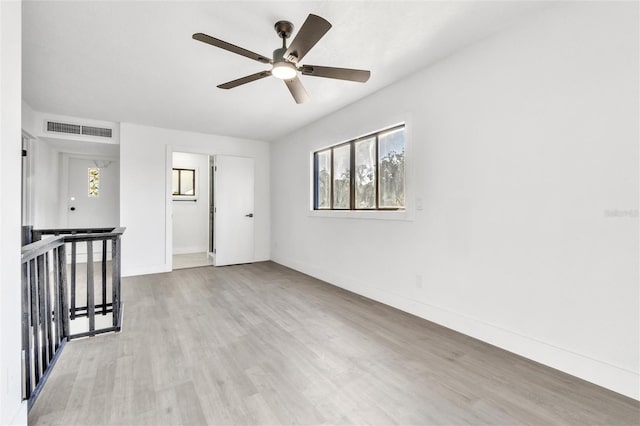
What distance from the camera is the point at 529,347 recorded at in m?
2.19

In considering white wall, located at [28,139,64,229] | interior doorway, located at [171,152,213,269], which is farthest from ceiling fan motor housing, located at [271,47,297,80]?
interior doorway, located at [171,152,213,269]

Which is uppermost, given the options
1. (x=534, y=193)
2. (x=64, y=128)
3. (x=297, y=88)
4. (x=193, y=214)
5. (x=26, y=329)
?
(x=64, y=128)

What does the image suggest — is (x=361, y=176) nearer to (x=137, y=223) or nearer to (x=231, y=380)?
(x=231, y=380)

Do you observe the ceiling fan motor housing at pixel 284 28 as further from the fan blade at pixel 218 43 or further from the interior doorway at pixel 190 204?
the interior doorway at pixel 190 204

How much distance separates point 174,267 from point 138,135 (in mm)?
2384

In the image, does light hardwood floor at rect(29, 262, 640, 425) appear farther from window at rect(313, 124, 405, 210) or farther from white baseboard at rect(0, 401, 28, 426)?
window at rect(313, 124, 405, 210)

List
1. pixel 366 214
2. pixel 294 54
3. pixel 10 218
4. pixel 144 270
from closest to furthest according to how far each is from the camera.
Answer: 1. pixel 10 218
2. pixel 294 54
3. pixel 366 214
4. pixel 144 270

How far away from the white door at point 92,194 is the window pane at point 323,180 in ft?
14.4

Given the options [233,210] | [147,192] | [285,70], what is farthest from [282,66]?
[233,210]

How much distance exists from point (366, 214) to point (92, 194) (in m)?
5.99

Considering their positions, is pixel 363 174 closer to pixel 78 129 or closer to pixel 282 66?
pixel 282 66

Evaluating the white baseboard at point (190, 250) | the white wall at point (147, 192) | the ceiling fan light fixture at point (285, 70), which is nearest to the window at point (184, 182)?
the white baseboard at point (190, 250)

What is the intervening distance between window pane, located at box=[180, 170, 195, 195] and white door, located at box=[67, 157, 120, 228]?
4.28 ft

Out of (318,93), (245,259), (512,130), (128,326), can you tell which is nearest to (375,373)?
(512,130)
